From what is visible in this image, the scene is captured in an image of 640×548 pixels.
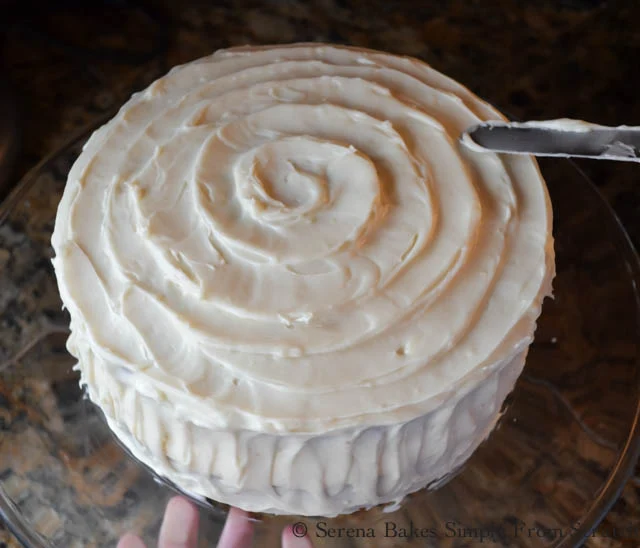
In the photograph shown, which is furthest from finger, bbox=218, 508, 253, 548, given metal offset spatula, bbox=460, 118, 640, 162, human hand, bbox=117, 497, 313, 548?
metal offset spatula, bbox=460, 118, 640, 162

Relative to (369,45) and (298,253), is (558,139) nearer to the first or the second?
(298,253)

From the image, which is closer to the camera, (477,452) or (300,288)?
(300,288)

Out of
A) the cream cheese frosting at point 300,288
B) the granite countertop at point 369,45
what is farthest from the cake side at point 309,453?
the granite countertop at point 369,45

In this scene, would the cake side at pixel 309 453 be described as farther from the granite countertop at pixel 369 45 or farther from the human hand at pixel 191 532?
the granite countertop at pixel 369 45

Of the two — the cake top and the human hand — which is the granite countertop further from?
the human hand

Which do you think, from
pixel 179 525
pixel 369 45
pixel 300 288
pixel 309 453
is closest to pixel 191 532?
pixel 179 525

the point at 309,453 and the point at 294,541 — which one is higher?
the point at 309,453

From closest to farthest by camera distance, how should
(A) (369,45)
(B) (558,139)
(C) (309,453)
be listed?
(C) (309,453), (B) (558,139), (A) (369,45)
